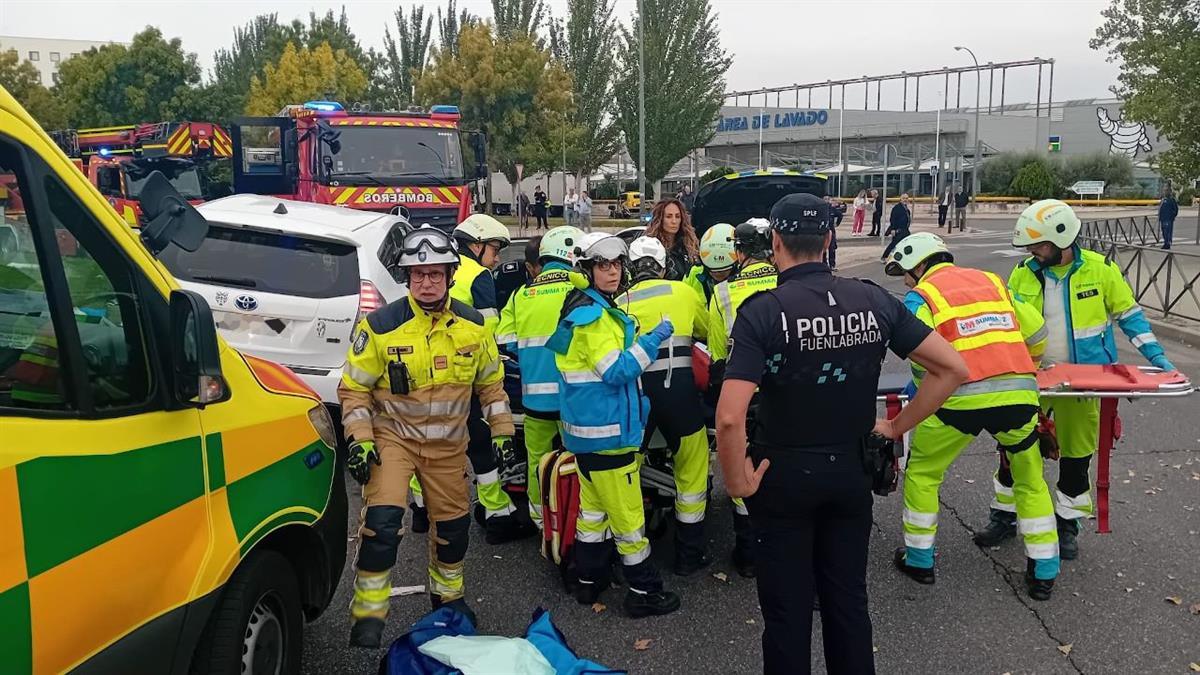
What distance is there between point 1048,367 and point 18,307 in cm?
471

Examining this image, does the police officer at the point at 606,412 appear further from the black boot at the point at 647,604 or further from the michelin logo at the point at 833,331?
the michelin logo at the point at 833,331

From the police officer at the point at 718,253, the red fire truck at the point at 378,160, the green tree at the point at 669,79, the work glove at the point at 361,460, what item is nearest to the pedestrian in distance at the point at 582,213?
the green tree at the point at 669,79

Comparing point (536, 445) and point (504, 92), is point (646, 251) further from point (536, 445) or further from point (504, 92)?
point (504, 92)

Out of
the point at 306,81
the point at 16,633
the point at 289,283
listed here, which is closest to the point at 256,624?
the point at 16,633

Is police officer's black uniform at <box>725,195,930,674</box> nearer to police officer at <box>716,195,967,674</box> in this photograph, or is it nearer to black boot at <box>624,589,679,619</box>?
police officer at <box>716,195,967,674</box>

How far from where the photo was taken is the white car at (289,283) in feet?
19.8

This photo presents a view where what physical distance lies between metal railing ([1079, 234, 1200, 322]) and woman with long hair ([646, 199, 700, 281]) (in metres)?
8.76

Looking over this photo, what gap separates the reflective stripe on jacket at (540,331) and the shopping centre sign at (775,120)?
223 ft

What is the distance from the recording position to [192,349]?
247 cm

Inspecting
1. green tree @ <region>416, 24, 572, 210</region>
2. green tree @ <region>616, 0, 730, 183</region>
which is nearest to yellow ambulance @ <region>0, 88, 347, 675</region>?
green tree @ <region>416, 24, 572, 210</region>

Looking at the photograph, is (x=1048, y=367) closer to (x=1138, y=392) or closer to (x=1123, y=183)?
(x=1138, y=392)

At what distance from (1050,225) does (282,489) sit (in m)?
4.02

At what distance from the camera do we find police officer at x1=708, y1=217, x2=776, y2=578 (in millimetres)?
4723

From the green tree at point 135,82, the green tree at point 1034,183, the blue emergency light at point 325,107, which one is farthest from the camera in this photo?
the green tree at point 1034,183
